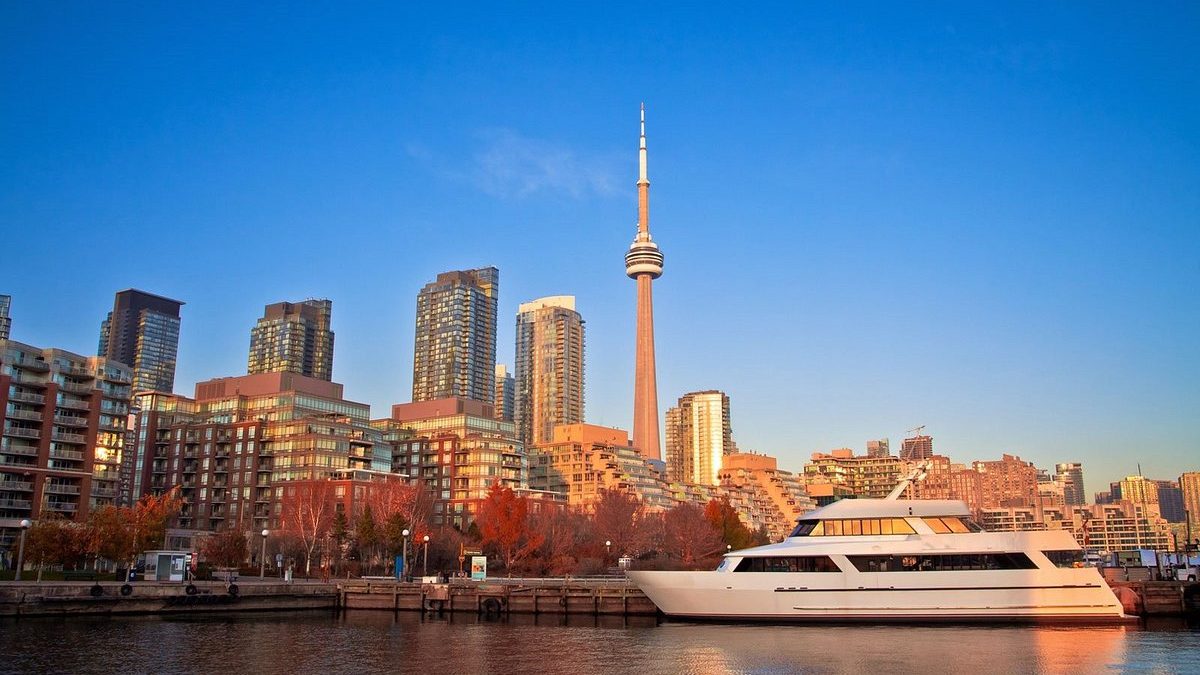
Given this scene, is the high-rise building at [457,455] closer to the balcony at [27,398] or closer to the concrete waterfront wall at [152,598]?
the balcony at [27,398]

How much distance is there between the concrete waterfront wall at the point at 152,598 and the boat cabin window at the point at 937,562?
36.4m

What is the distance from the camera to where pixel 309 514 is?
108 metres

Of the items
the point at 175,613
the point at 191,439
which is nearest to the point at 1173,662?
the point at 175,613

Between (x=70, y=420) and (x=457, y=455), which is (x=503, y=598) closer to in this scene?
(x=70, y=420)

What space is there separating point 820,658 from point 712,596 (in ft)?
48.9

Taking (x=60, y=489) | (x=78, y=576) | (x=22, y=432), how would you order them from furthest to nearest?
1. (x=60, y=489)
2. (x=22, y=432)
3. (x=78, y=576)

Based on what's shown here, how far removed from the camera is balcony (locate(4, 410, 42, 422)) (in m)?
98.2

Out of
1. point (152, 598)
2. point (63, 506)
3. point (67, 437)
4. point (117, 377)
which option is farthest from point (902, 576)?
point (117, 377)

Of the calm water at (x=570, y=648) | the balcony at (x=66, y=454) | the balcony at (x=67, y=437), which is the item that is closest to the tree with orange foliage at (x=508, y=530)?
the balcony at (x=66, y=454)

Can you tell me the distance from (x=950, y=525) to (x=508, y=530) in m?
58.0

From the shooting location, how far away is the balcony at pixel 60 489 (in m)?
99.8

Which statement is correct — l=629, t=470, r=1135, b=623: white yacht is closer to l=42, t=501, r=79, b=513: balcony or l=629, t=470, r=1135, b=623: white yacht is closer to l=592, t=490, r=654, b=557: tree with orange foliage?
l=592, t=490, r=654, b=557: tree with orange foliage

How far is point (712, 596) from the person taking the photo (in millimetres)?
55219

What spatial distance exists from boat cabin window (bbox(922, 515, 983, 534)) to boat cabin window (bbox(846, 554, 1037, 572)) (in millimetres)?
1616
